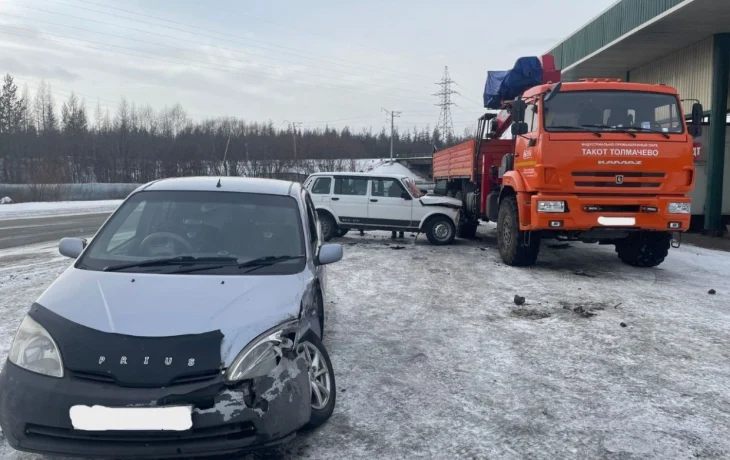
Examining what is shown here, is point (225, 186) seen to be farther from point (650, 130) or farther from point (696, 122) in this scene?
point (696, 122)

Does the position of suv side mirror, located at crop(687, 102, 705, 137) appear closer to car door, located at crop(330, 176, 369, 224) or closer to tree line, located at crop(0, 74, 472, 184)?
car door, located at crop(330, 176, 369, 224)

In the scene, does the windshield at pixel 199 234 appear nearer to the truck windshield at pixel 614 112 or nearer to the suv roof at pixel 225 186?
the suv roof at pixel 225 186

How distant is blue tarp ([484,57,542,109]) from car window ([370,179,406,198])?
3170 millimetres

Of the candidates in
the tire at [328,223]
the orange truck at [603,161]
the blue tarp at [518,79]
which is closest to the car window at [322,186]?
the tire at [328,223]

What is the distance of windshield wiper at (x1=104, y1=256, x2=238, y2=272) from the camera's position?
3.82 m

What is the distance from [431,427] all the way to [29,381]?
2395 mm

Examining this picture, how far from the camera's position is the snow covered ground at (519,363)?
3529mm

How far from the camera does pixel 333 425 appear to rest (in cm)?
371

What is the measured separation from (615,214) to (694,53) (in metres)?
10.8

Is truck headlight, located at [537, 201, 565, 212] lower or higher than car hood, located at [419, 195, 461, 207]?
higher

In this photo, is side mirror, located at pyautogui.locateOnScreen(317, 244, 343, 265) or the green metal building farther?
the green metal building

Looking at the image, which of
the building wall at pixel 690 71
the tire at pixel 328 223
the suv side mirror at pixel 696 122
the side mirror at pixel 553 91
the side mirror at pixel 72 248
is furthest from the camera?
the building wall at pixel 690 71

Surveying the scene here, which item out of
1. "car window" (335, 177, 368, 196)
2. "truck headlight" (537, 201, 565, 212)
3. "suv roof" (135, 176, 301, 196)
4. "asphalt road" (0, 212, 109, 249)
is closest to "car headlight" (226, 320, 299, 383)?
"suv roof" (135, 176, 301, 196)

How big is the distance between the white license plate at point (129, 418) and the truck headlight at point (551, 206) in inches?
281
